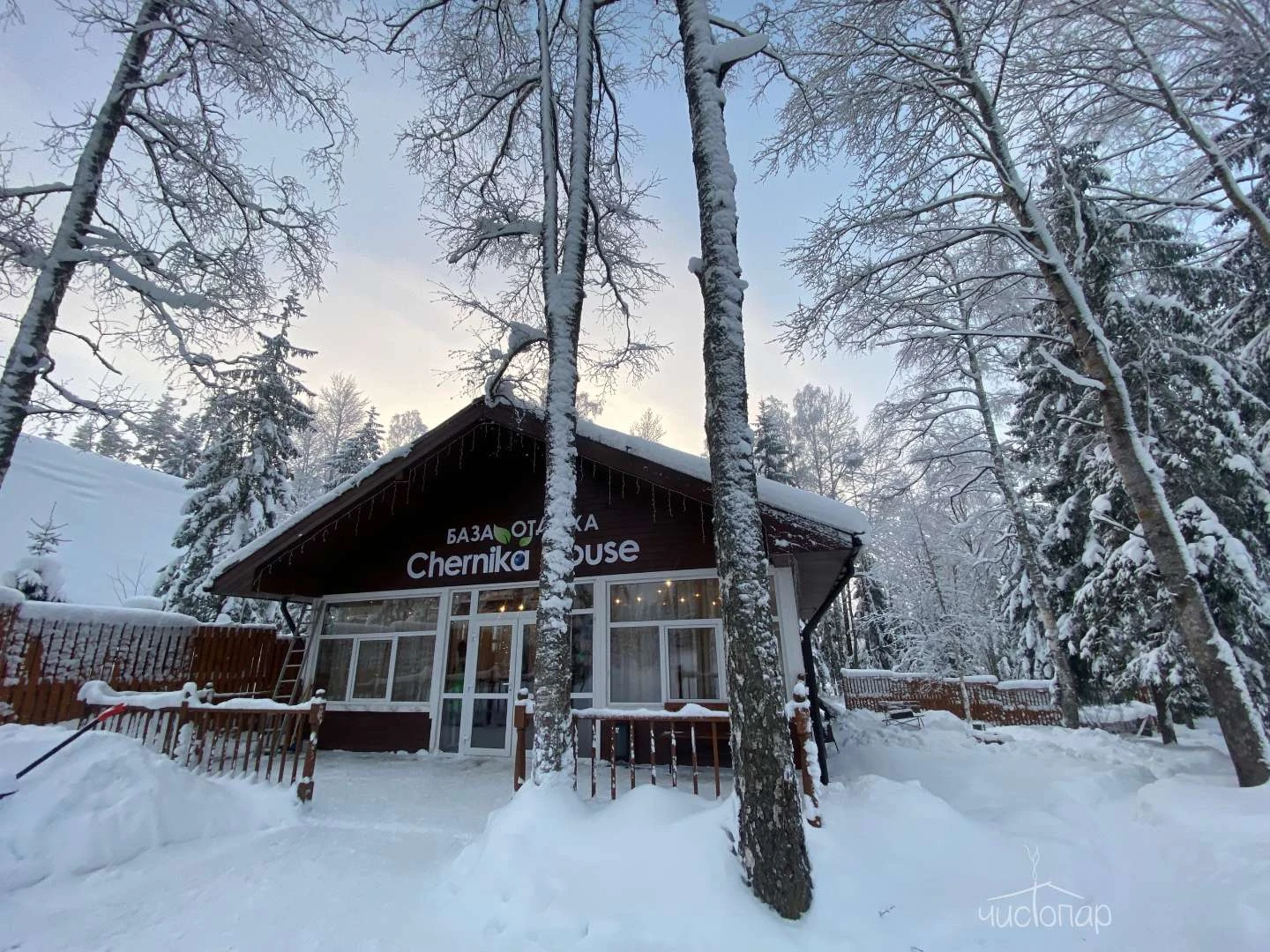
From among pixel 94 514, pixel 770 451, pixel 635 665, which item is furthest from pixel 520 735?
pixel 94 514

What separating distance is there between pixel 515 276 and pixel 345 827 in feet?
24.5

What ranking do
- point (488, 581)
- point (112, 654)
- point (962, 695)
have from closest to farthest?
point (112, 654), point (488, 581), point (962, 695)

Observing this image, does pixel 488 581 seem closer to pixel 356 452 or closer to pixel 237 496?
pixel 237 496

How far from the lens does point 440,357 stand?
715 centimetres

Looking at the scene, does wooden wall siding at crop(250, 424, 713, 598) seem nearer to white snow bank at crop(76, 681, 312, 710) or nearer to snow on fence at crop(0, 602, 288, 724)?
snow on fence at crop(0, 602, 288, 724)

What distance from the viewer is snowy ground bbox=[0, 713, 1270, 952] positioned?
3010mm

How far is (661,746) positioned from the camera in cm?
784

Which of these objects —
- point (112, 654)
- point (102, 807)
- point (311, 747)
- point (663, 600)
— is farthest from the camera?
point (112, 654)

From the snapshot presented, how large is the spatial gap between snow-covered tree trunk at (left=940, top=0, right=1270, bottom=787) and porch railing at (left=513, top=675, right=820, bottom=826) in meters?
4.18

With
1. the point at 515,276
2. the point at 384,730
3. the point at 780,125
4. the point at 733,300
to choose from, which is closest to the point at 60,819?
the point at 384,730

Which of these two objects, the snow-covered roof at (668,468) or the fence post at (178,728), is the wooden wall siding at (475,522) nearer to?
the snow-covered roof at (668,468)

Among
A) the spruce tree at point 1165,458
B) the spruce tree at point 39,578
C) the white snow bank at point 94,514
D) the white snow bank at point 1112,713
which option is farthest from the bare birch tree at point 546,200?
the white snow bank at point 94,514

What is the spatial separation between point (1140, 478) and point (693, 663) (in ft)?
18.9

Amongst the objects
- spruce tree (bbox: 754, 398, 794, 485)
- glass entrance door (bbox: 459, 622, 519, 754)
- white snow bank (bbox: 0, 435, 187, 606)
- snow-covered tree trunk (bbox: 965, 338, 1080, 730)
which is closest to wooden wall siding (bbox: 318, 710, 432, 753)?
glass entrance door (bbox: 459, 622, 519, 754)
